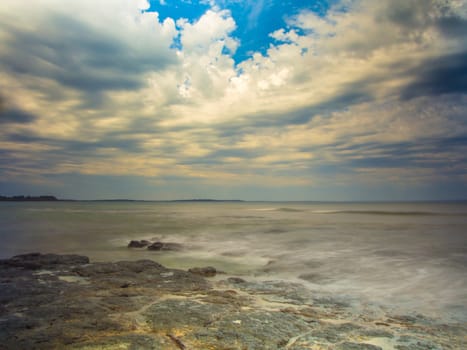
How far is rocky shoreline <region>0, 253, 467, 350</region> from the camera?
4.93 m

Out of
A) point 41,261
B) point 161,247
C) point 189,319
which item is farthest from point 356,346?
point 161,247

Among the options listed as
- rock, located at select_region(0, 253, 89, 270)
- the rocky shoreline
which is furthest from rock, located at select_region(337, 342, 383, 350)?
rock, located at select_region(0, 253, 89, 270)

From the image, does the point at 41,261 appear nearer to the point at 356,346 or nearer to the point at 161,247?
the point at 161,247

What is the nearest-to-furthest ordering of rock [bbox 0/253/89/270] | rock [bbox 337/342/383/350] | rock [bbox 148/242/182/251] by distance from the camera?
rock [bbox 337/342/383/350], rock [bbox 0/253/89/270], rock [bbox 148/242/182/251]

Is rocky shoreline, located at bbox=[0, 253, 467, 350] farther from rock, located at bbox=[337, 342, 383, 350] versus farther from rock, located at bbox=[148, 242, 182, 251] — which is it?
rock, located at bbox=[148, 242, 182, 251]

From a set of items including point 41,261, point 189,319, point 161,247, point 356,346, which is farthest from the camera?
point 161,247

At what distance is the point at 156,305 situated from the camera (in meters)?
6.64

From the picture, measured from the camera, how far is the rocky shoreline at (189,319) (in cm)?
493

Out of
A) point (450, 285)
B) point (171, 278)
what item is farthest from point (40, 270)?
point (450, 285)

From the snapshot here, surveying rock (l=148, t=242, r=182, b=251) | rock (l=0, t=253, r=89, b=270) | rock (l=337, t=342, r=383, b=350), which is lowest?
rock (l=148, t=242, r=182, b=251)

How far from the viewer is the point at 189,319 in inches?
231

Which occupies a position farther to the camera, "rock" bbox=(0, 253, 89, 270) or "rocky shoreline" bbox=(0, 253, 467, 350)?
"rock" bbox=(0, 253, 89, 270)

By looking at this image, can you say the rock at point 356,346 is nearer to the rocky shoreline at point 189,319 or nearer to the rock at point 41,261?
the rocky shoreline at point 189,319

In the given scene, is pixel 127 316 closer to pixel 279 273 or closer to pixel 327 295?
pixel 327 295
